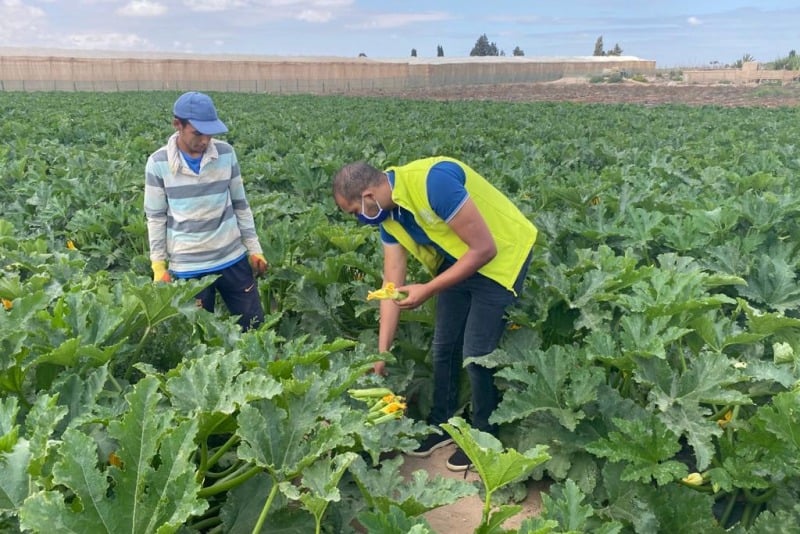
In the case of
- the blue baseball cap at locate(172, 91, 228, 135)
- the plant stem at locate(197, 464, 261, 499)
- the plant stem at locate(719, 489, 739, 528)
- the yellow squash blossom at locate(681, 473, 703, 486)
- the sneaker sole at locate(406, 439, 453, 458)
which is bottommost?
the sneaker sole at locate(406, 439, 453, 458)

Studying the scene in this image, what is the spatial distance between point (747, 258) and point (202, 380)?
3584 millimetres

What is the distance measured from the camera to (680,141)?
42.2 feet

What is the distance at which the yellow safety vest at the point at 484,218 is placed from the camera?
315cm

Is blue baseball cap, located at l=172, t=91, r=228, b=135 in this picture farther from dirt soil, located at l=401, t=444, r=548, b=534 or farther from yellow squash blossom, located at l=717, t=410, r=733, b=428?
yellow squash blossom, located at l=717, t=410, r=733, b=428

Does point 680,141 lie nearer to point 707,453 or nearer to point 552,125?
point 552,125

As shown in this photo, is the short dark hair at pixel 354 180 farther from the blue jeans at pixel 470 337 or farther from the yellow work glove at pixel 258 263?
the yellow work glove at pixel 258 263

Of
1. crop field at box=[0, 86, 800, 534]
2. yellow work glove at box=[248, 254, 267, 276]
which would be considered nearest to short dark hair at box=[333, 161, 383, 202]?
crop field at box=[0, 86, 800, 534]

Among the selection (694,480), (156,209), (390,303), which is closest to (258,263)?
(156,209)

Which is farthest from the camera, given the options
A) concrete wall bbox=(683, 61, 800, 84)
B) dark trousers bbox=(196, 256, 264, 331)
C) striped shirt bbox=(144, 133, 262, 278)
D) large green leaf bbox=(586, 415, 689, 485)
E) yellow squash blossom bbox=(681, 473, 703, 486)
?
concrete wall bbox=(683, 61, 800, 84)

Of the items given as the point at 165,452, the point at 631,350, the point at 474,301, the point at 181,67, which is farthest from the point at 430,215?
the point at 181,67

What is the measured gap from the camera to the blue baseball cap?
357 centimetres

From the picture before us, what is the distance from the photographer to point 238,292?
14.0 feet

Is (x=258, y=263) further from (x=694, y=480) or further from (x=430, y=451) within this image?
(x=694, y=480)

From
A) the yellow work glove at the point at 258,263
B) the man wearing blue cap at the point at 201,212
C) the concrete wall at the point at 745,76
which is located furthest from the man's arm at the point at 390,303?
the concrete wall at the point at 745,76
